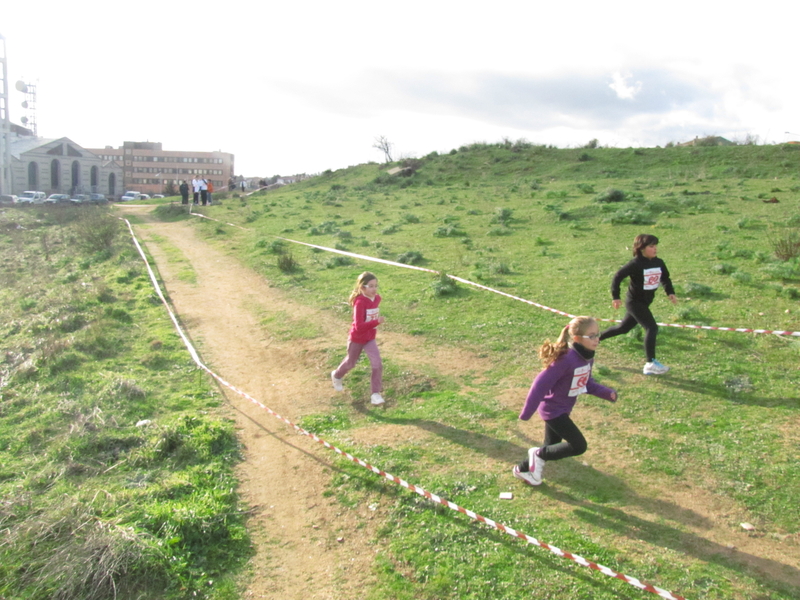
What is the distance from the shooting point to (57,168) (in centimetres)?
7956

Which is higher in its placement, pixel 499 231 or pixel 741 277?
pixel 499 231

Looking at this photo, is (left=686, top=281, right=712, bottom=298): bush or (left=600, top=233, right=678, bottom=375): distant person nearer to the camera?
(left=600, top=233, right=678, bottom=375): distant person

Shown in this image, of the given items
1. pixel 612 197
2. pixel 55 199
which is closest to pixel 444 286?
pixel 612 197

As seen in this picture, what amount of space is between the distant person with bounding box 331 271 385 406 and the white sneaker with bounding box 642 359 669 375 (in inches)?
134

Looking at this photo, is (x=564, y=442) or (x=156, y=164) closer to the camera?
(x=564, y=442)

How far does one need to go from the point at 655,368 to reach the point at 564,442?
2943mm

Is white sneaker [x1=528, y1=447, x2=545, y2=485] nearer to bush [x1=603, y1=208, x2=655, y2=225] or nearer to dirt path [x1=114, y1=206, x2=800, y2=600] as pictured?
dirt path [x1=114, y1=206, x2=800, y2=600]

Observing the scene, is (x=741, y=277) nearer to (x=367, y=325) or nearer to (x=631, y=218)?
(x=631, y=218)

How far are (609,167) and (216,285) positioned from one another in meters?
24.1

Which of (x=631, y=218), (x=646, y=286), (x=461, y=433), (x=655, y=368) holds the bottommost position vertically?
(x=461, y=433)

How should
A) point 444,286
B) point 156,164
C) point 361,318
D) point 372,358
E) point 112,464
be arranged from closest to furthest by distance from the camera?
1. point 112,464
2. point 361,318
3. point 372,358
4. point 444,286
5. point 156,164

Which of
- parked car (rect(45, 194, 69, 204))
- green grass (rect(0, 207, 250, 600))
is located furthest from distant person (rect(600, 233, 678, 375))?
parked car (rect(45, 194, 69, 204))

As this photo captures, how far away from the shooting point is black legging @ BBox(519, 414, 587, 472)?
15.9 feet

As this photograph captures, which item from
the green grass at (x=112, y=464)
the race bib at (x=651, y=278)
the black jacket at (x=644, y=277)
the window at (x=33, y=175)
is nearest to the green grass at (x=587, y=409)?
the black jacket at (x=644, y=277)
